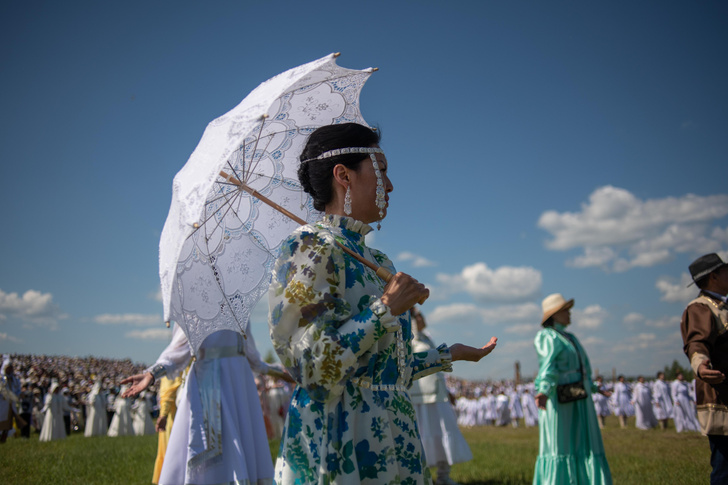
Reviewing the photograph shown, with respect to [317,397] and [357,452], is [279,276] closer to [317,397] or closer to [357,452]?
[317,397]

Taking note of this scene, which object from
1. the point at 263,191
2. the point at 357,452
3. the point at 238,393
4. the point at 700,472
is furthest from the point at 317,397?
the point at 700,472

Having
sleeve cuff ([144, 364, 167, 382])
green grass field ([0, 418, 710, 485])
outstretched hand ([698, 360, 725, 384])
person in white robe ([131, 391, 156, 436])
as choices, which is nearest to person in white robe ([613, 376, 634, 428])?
green grass field ([0, 418, 710, 485])

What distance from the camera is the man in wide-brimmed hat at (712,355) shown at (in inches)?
166

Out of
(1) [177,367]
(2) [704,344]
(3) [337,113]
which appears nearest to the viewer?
(3) [337,113]

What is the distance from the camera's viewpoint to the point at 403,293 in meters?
1.86

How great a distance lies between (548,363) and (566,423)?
0.68m

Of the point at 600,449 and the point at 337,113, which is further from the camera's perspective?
the point at 600,449

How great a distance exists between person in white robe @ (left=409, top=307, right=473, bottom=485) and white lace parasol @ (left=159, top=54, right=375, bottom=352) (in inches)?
194

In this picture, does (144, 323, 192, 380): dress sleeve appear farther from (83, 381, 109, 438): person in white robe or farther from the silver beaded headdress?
(83, 381, 109, 438): person in white robe

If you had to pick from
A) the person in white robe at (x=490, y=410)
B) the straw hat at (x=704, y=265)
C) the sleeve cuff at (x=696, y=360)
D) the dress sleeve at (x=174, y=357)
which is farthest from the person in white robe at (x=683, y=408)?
the dress sleeve at (x=174, y=357)

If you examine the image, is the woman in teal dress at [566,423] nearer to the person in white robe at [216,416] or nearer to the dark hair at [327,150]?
the person in white robe at [216,416]

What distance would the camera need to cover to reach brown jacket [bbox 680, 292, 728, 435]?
425 cm

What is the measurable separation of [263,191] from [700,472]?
7.58m

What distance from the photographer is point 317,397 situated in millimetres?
1779
